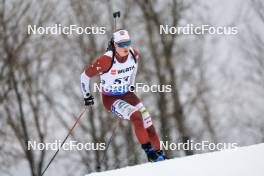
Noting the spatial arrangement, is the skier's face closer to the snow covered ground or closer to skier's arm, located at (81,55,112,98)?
skier's arm, located at (81,55,112,98)

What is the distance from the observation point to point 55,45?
17781 mm

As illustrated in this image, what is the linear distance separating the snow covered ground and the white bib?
1892mm

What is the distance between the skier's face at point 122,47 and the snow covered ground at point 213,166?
201cm

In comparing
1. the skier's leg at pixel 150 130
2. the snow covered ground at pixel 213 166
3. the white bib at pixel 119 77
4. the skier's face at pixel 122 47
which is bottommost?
the snow covered ground at pixel 213 166

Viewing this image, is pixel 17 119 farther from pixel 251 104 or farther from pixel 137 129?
pixel 137 129

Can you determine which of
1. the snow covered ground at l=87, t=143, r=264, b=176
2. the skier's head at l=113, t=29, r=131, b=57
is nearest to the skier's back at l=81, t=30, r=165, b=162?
the skier's head at l=113, t=29, r=131, b=57

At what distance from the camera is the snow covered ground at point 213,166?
4453 mm

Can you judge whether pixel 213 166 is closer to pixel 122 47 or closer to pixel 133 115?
pixel 133 115

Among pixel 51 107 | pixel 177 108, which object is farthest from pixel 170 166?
pixel 51 107

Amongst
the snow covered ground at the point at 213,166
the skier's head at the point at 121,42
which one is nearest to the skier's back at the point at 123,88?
the skier's head at the point at 121,42

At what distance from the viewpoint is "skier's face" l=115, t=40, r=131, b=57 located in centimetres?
671

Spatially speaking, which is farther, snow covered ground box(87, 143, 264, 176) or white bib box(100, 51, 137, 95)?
white bib box(100, 51, 137, 95)

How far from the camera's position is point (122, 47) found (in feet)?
22.0

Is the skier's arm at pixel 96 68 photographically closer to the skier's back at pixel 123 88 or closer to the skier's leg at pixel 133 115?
the skier's back at pixel 123 88
